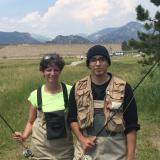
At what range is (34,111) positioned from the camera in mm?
4281

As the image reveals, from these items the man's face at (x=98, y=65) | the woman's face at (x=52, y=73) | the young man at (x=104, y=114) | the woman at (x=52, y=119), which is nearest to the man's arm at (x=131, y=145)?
the young man at (x=104, y=114)

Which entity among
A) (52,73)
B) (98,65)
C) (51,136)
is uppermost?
(98,65)

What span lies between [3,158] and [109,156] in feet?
16.0

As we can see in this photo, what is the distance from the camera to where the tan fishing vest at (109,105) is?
3.62 m

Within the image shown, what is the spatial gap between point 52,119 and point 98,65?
73cm

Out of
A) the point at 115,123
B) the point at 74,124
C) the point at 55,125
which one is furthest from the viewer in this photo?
the point at 55,125

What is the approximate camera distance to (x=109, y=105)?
3.63 metres

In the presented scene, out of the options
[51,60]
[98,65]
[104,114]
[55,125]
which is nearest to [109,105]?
[104,114]

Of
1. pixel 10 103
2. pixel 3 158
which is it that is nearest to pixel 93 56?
pixel 3 158

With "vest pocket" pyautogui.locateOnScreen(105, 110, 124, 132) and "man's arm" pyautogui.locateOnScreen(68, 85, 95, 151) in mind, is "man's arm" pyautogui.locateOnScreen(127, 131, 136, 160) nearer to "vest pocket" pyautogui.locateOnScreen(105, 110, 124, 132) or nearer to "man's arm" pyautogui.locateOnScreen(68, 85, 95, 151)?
"vest pocket" pyautogui.locateOnScreen(105, 110, 124, 132)

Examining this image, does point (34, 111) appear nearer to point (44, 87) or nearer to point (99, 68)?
point (44, 87)

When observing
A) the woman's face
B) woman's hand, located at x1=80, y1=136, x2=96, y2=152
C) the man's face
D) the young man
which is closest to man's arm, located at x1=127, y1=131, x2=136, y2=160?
the young man

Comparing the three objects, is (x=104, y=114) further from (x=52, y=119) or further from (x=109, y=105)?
(x=52, y=119)

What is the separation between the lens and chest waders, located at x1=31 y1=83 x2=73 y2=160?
407cm
